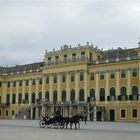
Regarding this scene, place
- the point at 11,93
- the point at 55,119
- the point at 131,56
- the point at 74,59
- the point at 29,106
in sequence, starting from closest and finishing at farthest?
the point at 55,119 → the point at 131,56 → the point at 74,59 → the point at 29,106 → the point at 11,93

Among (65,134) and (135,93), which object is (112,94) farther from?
(65,134)

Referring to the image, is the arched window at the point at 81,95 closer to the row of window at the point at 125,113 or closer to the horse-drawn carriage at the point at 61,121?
the row of window at the point at 125,113

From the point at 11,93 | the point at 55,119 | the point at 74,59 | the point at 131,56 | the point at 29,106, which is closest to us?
the point at 55,119

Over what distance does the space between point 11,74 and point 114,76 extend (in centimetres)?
2979

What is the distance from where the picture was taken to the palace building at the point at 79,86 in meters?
64.4

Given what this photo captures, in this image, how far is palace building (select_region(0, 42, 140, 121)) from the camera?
211ft

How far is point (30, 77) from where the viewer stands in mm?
81375

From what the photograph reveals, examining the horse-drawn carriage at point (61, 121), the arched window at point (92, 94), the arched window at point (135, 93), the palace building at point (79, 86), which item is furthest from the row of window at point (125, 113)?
the horse-drawn carriage at point (61, 121)

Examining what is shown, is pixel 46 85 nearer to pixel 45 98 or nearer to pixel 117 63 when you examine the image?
pixel 45 98

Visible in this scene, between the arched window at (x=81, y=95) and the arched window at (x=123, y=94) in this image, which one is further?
the arched window at (x=81, y=95)

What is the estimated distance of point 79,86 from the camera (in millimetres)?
71125

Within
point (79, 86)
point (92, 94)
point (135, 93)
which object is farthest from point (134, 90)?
point (79, 86)

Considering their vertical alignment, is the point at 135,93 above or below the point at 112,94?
above

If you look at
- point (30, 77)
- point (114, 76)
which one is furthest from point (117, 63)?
point (30, 77)
